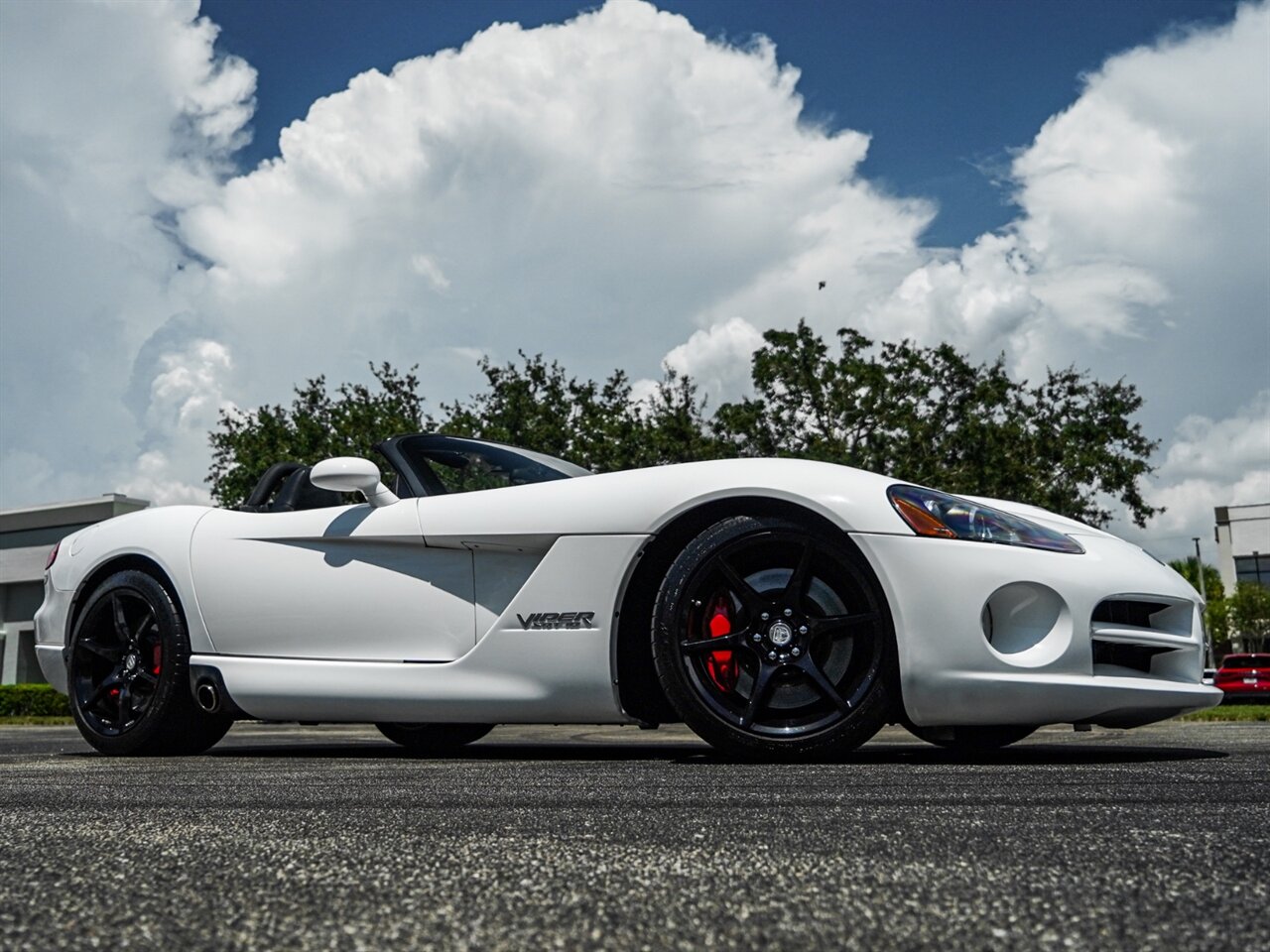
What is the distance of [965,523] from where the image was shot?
3750 millimetres

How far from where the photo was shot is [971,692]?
3582 millimetres

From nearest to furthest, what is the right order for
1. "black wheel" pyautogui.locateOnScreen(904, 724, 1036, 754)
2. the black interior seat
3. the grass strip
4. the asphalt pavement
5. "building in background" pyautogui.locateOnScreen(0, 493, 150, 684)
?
1. the asphalt pavement
2. "black wheel" pyautogui.locateOnScreen(904, 724, 1036, 754)
3. the black interior seat
4. the grass strip
5. "building in background" pyautogui.locateOnScreen(0, 493, 150, 684)

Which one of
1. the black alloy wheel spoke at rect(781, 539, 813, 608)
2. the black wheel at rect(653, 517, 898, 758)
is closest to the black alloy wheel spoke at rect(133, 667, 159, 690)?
the black wheel at rect(653, 517, 898, 758)

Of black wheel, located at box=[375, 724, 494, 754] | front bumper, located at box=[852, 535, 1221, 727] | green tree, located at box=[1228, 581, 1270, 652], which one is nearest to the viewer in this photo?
front bumper, located at box=[852, 535, 1221, 727]

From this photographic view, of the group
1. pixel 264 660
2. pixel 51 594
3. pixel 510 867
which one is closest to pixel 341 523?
pixel 264 660

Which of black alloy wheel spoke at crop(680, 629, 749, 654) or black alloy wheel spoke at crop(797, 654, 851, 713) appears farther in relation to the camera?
black alloy wheel spoke at crop(680, 629, 749, 654)

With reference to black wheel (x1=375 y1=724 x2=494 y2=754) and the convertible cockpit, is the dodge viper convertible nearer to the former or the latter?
the convertible cockpit

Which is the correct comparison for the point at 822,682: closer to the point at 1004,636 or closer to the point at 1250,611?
the point at 1004,636

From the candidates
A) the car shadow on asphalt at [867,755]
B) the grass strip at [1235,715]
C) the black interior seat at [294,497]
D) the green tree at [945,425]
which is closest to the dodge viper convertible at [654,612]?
the car shadow on asphalt at [867,755]

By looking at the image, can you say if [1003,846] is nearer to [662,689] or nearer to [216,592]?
[662,689]

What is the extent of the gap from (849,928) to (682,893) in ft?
0.83

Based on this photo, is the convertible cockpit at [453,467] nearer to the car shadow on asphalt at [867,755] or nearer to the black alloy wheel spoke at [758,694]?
the car shadow on asphalt at [867,755]

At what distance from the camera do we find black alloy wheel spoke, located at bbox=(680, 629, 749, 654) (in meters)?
3.73

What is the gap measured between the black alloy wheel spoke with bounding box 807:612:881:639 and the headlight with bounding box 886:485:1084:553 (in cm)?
30
